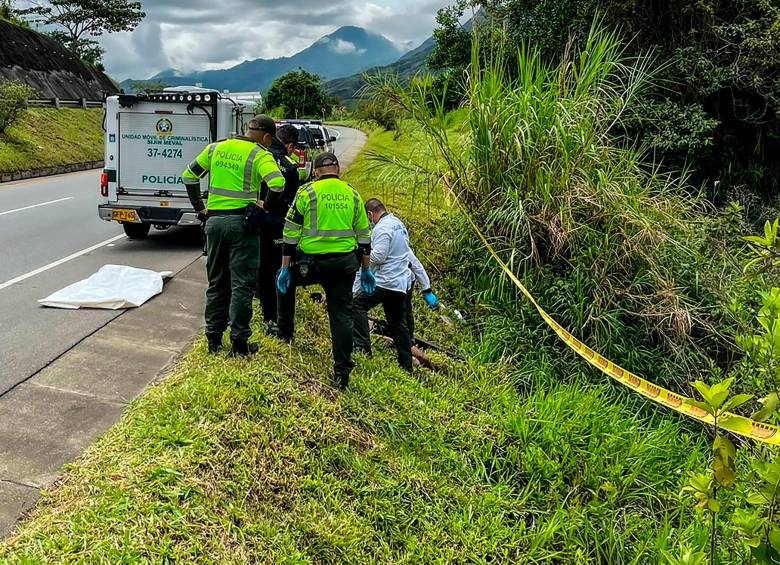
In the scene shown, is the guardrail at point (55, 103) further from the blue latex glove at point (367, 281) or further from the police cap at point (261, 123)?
the blue latex glove at point (367, 281)

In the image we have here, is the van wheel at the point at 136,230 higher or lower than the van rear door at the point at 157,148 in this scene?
lower

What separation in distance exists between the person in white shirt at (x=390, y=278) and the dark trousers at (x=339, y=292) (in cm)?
69

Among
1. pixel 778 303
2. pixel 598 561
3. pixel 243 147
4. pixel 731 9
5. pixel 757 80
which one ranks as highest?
pixel 731 9

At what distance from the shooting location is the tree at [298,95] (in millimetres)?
58719

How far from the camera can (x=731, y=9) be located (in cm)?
1130

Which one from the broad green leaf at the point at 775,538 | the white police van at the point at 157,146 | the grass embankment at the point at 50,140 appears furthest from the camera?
the grass embankment at the point at 50,140

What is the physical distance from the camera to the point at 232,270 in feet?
15.6

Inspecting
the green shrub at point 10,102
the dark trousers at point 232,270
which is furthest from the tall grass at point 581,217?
the green shrub at point 10,102

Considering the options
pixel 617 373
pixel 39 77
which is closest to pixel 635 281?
pixel 617 373

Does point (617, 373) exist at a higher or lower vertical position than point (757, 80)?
lower

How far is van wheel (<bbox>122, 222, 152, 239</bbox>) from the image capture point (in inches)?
395

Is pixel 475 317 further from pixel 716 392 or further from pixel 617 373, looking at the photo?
pixel 716 392

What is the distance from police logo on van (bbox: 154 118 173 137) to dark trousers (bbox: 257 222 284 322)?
177 inches

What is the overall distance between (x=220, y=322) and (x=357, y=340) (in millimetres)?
1395
